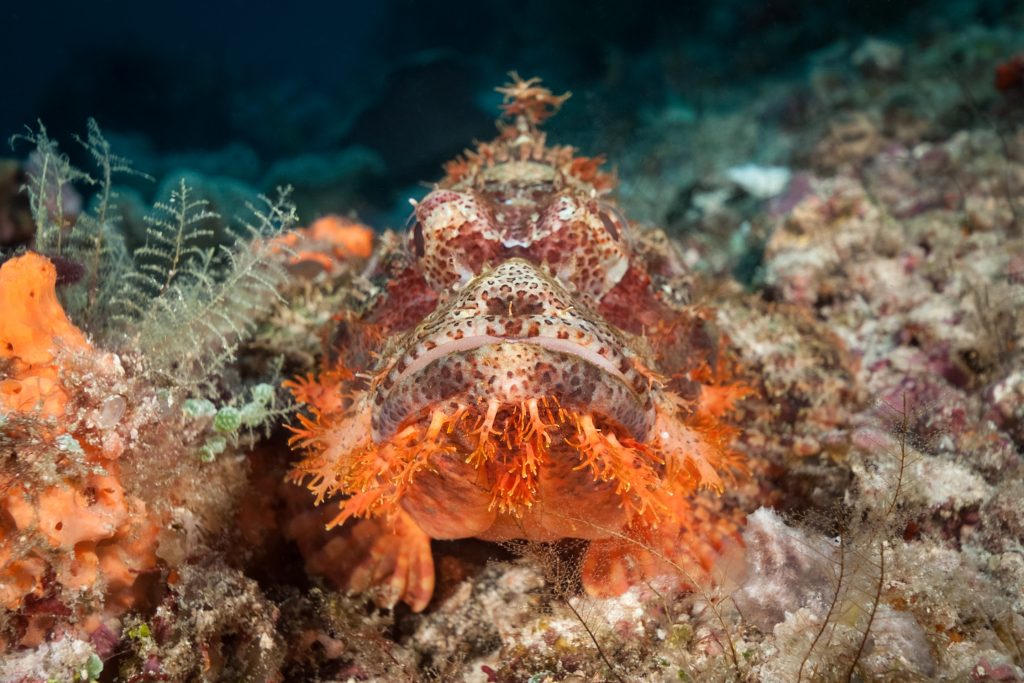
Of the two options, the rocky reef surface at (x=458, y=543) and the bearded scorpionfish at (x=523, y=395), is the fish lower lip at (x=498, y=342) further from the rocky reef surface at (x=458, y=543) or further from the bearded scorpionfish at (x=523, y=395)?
the rocky reef surface at (x=458, y=543)

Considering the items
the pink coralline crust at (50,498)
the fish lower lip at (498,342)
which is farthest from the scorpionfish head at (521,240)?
the pink coralline crust at (50,498)

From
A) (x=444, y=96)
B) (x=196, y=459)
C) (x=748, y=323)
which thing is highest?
(x=444, y=96)

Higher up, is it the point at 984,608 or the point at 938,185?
the point at 938,185

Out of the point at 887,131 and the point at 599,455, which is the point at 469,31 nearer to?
the point at 887,131

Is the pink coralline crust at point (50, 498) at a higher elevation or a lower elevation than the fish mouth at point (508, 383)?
lower

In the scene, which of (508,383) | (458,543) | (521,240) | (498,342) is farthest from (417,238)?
(458,543)

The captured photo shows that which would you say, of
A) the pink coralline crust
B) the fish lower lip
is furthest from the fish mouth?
the pink coralline crust

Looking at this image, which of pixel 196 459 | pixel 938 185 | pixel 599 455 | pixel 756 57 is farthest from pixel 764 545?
pixel 756 57
